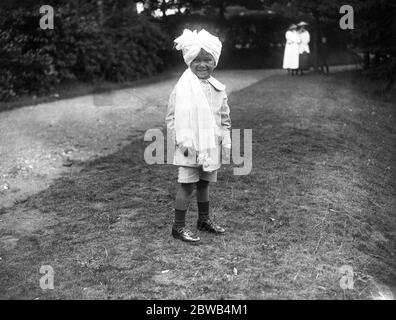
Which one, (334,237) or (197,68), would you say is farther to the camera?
(334,237)

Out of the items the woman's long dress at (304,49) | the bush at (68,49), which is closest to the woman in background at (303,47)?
the woman's long dress at (304,49)

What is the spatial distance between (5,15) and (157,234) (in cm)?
949

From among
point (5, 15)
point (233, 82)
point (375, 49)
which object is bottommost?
point (233, 82)

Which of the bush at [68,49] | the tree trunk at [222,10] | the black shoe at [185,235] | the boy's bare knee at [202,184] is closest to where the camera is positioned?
the black shoe at [185,235]

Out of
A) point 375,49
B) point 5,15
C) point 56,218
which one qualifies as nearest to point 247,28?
point 375,49

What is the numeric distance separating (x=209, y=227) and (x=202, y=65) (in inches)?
56.0

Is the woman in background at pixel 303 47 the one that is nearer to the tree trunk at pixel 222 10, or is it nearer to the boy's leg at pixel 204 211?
the tree trunk at pixel 222 10

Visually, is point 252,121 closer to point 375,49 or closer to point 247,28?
point 375,49

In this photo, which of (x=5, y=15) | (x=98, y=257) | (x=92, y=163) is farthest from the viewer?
(x=5, y=15)

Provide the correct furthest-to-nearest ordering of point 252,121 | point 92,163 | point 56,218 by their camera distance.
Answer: point 252,121
point 92,163
point 56,218

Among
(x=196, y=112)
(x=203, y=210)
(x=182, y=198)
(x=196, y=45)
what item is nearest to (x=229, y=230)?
(x=203, y=210)

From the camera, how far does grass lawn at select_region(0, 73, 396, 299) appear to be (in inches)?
144

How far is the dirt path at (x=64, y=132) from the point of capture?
650cm

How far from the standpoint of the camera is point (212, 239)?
445 cm
